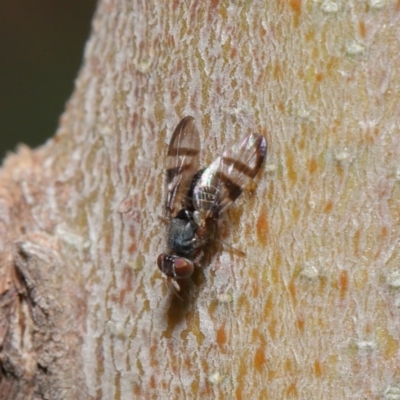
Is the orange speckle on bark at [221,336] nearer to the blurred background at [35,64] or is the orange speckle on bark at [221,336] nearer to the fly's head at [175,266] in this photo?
the fly's head at [175,266]

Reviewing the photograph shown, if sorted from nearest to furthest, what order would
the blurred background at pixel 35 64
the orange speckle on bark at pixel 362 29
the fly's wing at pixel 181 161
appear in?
the orange speckle on bark at pixel 362 29 → the fly's wing at pixel 181 161 → the blurred background at pixel 35 64

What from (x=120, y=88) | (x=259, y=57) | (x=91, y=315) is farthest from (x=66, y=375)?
(x=259, y=57)

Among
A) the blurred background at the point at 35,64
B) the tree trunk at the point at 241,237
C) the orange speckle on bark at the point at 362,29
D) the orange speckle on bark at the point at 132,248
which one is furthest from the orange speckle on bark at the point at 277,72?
the blurred background at the point at 35,64

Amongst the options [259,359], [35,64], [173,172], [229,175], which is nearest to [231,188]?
[229,175]

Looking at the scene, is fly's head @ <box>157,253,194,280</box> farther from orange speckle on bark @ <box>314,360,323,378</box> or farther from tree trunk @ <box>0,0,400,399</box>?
orange speckle on bark @ <box>314,360,323,378</box>

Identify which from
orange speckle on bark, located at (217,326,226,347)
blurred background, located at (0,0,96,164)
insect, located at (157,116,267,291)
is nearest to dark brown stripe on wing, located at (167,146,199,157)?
insect, located at (157,116,267,291)

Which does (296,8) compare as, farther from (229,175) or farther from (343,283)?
(343,283)
